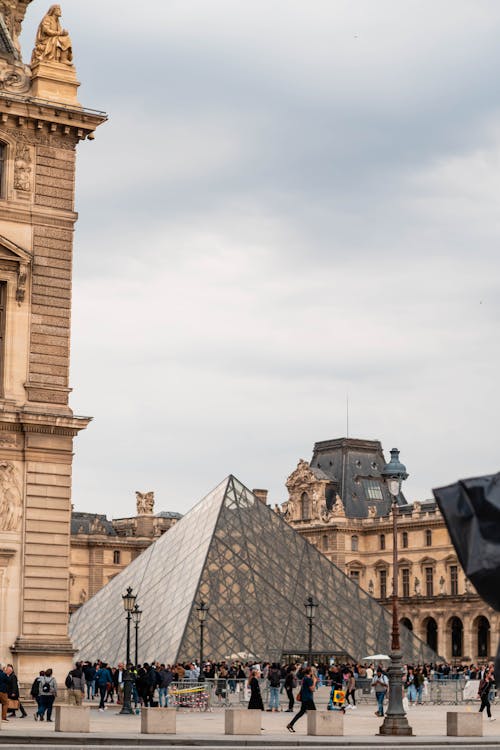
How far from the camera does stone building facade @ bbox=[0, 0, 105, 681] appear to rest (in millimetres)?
30125

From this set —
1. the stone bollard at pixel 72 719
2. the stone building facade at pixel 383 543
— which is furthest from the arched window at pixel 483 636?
the stone bollard at pixel 72 719

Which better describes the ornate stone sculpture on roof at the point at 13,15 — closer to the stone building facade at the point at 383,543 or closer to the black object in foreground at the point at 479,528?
the black object in foreground at the point at 479,528

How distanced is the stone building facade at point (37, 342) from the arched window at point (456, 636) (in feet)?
250

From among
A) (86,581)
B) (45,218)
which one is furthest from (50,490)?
(86,581)

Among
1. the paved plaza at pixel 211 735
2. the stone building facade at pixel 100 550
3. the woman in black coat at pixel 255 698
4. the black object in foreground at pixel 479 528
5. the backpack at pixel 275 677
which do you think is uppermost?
the stone building facade at pixel 100 550

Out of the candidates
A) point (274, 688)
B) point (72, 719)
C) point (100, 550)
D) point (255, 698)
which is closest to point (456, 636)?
point (100, 550)

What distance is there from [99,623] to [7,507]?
33819 mm

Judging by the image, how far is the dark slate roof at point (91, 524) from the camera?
4665 inches

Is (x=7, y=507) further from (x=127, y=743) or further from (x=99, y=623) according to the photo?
(x=99, y=623)

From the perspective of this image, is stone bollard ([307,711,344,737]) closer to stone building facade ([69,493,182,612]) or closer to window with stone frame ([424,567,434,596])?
window with stone frame ([424,567,434,596])

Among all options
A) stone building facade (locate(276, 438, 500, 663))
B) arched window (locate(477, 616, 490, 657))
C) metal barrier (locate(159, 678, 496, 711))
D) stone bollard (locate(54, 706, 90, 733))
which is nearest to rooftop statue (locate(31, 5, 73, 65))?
stone bollard (locate(54, 706, 90, 733))

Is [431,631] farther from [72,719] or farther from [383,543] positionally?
[72,719]

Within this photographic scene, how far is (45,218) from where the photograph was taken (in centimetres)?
3167

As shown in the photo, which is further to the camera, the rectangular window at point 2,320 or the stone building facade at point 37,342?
the rectangular window at point 2,320
